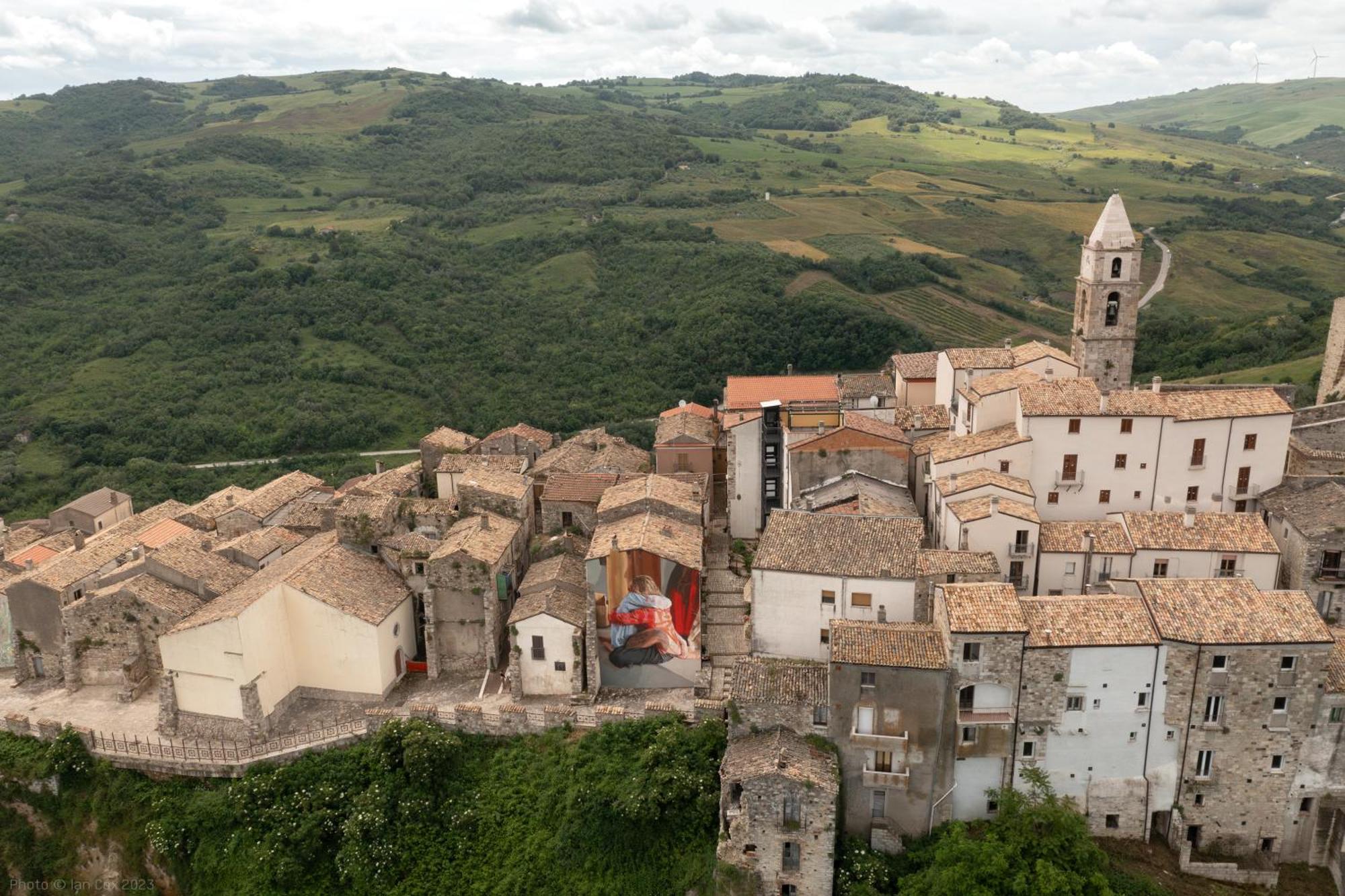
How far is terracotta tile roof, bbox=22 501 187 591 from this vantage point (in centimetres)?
4247

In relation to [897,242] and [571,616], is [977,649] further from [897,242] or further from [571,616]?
[897,242]

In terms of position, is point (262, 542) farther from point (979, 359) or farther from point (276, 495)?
point (979, 359)

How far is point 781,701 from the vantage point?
3073cm

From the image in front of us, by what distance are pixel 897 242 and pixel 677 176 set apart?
1683 inches

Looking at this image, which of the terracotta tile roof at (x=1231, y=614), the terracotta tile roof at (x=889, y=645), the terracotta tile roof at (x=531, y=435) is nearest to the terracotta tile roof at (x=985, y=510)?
the terracotta tile roof at (x=1231, y=614)

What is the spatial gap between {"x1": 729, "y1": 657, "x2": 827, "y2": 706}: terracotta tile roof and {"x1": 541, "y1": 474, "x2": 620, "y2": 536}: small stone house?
1523cm

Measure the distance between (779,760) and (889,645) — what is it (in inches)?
192

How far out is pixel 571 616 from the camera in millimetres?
37625

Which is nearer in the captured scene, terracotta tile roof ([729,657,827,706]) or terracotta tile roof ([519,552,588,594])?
terracotta tile roof ([729,657,827,706])

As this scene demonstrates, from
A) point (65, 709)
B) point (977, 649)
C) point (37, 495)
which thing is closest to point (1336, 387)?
point (977, 649)

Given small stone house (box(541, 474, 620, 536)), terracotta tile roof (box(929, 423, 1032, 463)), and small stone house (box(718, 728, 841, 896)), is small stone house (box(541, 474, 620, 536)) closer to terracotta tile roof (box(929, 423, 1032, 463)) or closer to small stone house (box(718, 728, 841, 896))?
terracotta tile roof (box(929, 423, 1032, 463))

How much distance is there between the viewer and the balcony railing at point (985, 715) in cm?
3003

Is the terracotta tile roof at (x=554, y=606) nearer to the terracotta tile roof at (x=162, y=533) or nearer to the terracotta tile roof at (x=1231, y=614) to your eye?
the terracotta tile roof at (x=162, y=533)

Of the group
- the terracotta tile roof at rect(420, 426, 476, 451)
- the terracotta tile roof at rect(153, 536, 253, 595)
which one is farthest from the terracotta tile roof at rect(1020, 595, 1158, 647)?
the terracotta tile roof at rect(420, 426, 476, 451)
